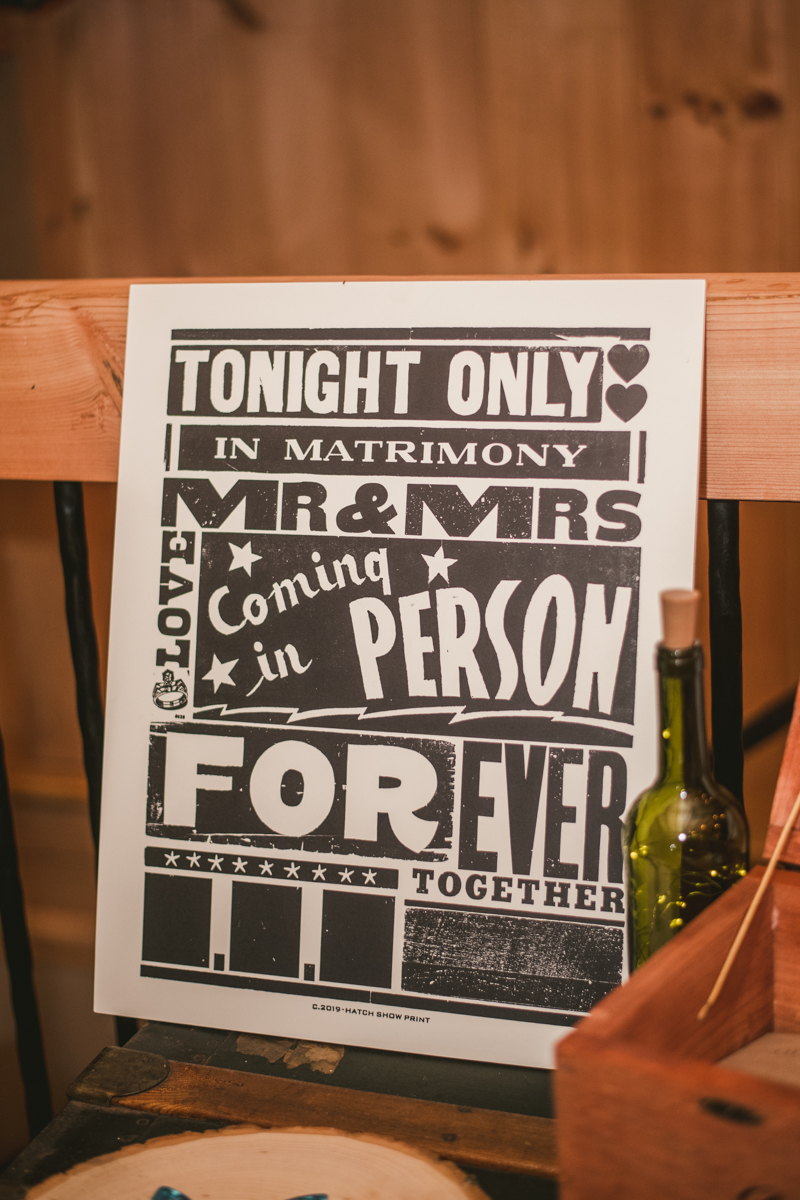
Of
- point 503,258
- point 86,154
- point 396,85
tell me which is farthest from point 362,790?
point 86,154

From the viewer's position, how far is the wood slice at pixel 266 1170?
1.92 feet

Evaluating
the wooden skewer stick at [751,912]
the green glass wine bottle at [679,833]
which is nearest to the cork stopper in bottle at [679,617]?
the green glass wine bottle at [679,833]

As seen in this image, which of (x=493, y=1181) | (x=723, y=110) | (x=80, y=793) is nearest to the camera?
(x=493, y=1181)

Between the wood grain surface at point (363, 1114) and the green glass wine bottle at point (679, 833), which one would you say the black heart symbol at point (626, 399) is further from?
the wood grain surface at point (363, 1114)

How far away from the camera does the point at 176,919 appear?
78cm

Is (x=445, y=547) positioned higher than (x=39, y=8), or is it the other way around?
(x=39, y=8)

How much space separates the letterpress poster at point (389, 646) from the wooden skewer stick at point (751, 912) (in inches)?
5.6

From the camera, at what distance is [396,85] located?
198 centimetres

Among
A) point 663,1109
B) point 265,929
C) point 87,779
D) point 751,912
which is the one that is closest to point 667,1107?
point 663,1109

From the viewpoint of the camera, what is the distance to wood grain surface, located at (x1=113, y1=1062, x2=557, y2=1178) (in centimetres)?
62

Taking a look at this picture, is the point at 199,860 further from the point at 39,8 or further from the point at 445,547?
the point at 39,8

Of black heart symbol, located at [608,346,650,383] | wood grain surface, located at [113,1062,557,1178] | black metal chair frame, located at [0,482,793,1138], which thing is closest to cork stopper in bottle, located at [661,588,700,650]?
black heart symbol, located at [608,346,650,383]

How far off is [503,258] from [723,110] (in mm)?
526

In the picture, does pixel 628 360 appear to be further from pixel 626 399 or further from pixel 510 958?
pixel 510 958
